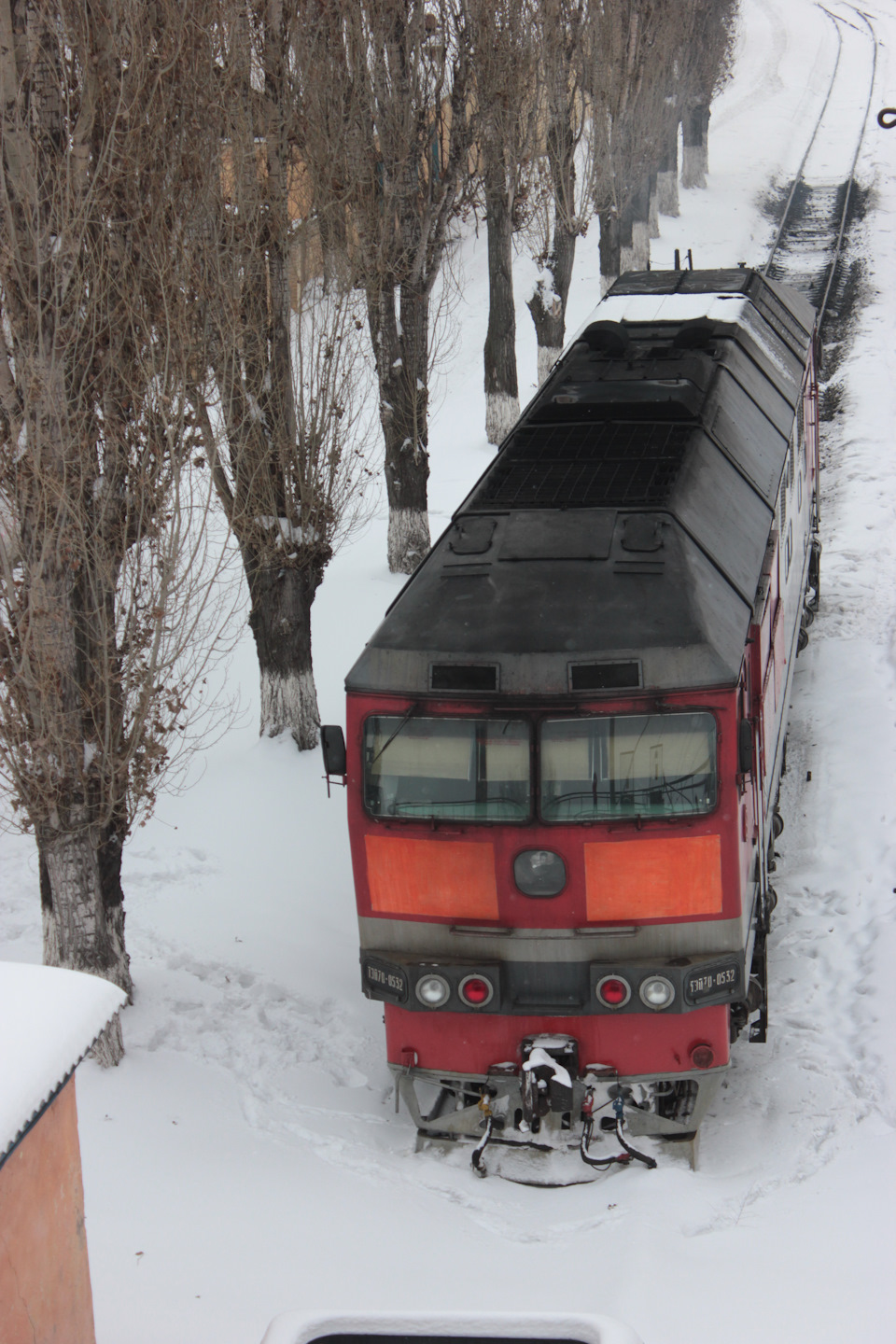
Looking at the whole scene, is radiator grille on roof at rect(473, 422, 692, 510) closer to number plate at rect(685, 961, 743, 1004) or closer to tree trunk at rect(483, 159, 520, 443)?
number plate at rect(685, 961, 743, 1004)

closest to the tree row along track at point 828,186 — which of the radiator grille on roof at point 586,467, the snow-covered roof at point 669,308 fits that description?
the snow-covered roof at point 669,308

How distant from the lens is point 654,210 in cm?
3222

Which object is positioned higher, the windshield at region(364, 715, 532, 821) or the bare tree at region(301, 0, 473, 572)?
the bare tree at region(301, 0, 473, 572)

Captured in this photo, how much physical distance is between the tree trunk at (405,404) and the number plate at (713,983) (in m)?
8.51

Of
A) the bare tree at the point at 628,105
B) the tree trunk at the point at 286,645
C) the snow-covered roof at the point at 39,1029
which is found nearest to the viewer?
the snow-covered roof at the point at 39,1029

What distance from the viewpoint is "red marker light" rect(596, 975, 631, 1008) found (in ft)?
21.8

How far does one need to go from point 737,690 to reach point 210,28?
5.69 m

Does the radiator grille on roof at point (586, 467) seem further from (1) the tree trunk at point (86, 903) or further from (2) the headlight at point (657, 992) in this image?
(1) the tree trunk at point (86, 903)

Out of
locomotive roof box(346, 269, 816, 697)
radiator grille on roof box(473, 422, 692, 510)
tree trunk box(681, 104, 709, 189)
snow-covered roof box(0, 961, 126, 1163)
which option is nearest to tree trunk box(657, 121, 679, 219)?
tree trunk box(681, 104, 709, 189)

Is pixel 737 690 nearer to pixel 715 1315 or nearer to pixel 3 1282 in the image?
pixel 715 1315

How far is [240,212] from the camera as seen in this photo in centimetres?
966

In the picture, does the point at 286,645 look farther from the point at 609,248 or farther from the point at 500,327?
the point at 609,248

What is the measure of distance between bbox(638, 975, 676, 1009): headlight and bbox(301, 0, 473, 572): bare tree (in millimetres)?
7470

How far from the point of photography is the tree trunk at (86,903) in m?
7.75
